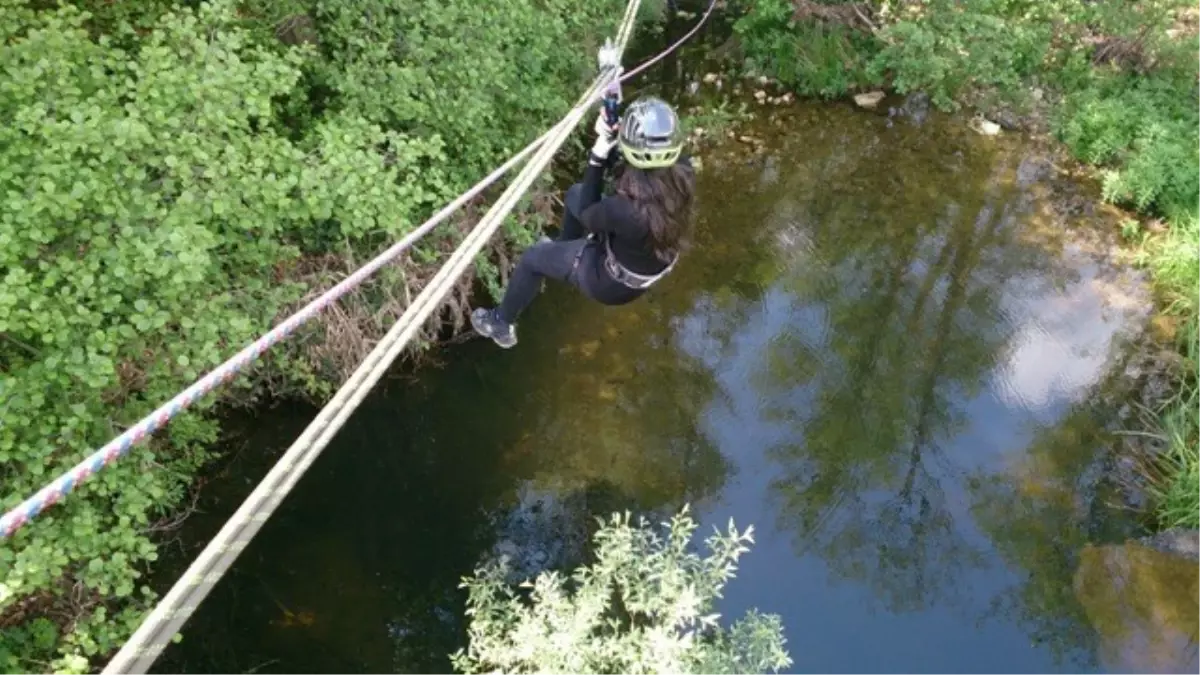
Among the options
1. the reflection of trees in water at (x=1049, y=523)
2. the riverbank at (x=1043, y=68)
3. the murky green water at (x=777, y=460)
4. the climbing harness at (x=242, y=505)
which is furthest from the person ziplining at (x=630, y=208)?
the riverbank at (x=1043, y=68)

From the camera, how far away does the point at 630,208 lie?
12.7 ft

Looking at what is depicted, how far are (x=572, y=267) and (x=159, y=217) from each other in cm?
192

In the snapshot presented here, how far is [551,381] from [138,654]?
4.40 metres

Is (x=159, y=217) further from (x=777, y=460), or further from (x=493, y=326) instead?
(x=777, y=460)

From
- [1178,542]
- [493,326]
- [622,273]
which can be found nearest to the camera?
[622,273]

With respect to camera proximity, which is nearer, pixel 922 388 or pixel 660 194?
pixel 660 194

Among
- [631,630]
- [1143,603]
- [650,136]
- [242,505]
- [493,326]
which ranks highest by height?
[650,136]

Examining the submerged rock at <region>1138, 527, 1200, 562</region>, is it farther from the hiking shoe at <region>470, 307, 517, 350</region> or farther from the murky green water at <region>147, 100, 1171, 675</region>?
the hiking shoe at <region>470, 307, 517, 350</region>

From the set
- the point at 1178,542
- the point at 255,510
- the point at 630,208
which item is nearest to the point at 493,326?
the point at 630,208

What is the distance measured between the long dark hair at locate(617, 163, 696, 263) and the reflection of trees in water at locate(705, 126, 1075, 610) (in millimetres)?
2511

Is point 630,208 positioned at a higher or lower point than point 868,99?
higher

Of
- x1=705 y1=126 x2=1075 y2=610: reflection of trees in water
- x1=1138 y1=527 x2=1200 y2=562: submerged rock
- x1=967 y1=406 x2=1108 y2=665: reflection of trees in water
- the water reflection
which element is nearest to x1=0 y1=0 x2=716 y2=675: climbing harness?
the water reflection

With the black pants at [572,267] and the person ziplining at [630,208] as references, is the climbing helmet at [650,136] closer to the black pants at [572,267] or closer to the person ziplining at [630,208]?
the person ziplining at [630,208]

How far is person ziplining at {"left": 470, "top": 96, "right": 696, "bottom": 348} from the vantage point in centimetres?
371
